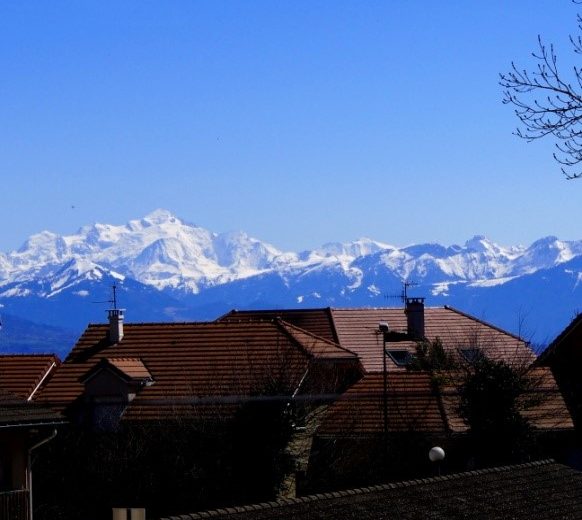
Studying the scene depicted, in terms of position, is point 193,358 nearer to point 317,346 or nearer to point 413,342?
point 317,346

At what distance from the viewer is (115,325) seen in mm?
51594

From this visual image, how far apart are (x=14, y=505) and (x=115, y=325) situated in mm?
25667

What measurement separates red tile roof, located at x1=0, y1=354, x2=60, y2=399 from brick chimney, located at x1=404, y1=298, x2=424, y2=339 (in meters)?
17.5

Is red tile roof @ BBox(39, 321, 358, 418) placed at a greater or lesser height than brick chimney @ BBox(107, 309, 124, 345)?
lesser

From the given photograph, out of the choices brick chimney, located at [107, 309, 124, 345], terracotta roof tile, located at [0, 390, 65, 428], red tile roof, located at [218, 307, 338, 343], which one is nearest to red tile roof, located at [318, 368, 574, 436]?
brick chimney, located at [107, 309, 124, 345]

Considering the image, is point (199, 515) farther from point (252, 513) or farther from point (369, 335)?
point (369, 335)

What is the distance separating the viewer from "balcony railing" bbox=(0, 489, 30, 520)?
25.8m

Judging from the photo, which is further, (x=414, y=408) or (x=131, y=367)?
(x=131, y=367)

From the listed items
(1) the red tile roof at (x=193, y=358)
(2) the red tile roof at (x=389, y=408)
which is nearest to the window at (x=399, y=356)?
(1) the red tile roof at (x=193, y=358)

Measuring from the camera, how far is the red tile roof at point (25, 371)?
48.8 m

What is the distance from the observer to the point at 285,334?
49250mm

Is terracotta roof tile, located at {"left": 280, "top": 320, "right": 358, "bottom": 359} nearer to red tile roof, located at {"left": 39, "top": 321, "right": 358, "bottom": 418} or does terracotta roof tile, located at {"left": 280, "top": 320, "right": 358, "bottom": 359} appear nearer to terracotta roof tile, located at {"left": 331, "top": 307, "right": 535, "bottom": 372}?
red tile roof, located at {"left": 39, "top": 321, "right": 358, "bottom": 418}

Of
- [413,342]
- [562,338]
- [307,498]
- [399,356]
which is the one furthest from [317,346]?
[307,498]

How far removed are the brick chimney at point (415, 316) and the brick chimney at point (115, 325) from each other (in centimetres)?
1611
